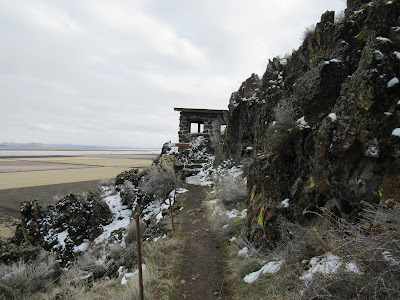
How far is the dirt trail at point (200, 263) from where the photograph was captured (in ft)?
13.9

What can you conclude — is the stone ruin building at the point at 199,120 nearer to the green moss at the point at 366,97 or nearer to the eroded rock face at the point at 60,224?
the eroded rock face at the point at 60,224

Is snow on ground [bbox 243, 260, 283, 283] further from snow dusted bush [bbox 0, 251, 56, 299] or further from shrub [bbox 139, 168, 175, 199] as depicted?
shrub [bbox 139, 168, 175, 199]

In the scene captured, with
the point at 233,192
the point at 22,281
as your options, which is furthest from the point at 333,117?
the point at 22,281

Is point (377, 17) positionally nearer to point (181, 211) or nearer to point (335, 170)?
point (335, 170)

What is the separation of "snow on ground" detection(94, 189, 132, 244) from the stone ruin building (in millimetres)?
7198

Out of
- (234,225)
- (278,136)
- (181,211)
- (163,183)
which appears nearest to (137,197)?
(163,183)

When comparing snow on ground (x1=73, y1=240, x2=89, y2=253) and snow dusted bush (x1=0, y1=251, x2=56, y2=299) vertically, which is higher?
snow dusted bush (x1=0, y1=251, x2=56, y2=299)

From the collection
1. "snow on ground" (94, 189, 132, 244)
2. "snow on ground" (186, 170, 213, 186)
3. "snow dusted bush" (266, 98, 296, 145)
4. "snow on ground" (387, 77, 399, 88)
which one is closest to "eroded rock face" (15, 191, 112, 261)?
"snow on ground" (94, 189, 132, 244)

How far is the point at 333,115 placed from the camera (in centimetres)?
380

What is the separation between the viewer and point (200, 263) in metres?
5.25

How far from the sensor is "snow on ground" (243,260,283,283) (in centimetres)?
373

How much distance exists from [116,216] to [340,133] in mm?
13019

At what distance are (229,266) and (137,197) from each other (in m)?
10.2

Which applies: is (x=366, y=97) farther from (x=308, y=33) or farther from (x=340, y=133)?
(x=308, y=33)
